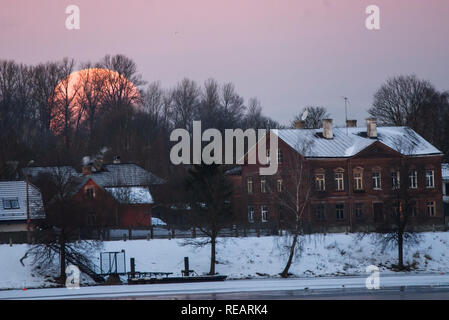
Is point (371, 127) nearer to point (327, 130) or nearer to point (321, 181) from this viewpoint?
point (327, 130)

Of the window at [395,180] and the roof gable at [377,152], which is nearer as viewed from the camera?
the window at [395,180]

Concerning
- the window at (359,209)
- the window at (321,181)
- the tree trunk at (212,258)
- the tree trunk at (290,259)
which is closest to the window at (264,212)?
the window at (321,181)

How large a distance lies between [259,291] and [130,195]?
3545 centimetres

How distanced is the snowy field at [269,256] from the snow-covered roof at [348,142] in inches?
490

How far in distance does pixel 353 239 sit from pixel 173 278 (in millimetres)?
18168

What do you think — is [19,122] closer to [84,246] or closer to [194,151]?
[194,151]

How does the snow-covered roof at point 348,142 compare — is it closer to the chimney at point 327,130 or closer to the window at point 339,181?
the chimney at point 327,130

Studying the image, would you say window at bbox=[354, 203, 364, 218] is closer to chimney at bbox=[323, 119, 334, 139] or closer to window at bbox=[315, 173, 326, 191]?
window at bbox=[315, 173, 326, 191]

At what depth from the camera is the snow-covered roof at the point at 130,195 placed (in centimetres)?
7356

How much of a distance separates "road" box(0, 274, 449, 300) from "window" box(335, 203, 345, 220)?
24.8m

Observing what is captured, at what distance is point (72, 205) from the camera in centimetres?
5331

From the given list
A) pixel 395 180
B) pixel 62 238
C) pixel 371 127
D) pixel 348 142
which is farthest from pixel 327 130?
pixel 62 238

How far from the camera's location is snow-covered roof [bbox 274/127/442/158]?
73188mm

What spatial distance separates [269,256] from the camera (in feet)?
192
